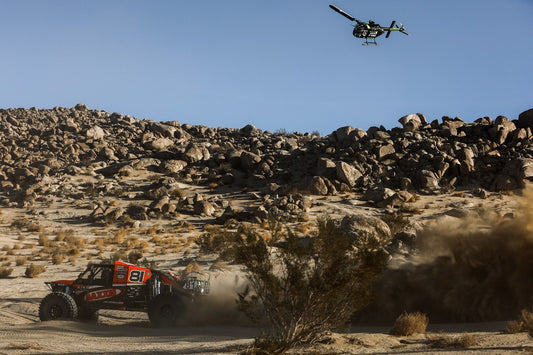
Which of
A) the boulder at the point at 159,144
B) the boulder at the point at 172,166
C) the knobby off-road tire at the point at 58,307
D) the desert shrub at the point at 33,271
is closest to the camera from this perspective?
the knobby off-road tire at the point at 58,307

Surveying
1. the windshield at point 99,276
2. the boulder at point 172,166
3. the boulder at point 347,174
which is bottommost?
the windshield at point 99,276

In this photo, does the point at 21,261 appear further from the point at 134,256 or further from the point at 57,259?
the point at 134,256

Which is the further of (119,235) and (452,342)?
(119,235)

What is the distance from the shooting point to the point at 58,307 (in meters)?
14.0

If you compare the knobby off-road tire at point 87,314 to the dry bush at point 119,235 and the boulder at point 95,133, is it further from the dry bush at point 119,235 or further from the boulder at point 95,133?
the boulder at point 95,133

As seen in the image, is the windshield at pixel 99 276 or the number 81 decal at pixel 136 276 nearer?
the number 81 decal at pixel 136 276

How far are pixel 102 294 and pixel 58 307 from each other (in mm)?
1417

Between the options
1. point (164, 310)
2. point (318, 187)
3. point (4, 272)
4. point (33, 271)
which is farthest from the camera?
point (318, 187)

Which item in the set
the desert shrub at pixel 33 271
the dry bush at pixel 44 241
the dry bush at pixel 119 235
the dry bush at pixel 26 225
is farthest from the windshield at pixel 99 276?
the dry bush at pixel 26 225

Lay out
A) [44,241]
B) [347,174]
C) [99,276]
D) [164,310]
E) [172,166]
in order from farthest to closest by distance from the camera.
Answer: [172,166]
[347,174]
[44,241]
[99,276]
[164,310]

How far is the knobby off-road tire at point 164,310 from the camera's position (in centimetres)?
1338

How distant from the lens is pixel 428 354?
28.7ft

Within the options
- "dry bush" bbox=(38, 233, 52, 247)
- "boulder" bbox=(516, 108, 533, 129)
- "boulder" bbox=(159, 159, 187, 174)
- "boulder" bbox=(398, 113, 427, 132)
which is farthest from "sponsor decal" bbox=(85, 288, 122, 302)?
"boulder" bbox=(516, 108, 533, 129)

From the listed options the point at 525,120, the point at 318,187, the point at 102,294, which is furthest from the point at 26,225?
the point at 525,120
